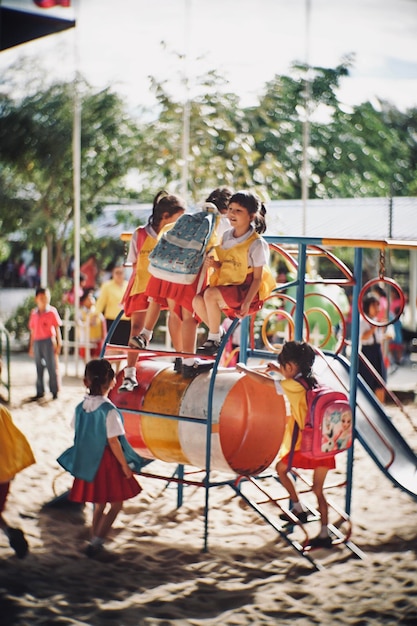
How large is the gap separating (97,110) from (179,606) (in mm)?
14113

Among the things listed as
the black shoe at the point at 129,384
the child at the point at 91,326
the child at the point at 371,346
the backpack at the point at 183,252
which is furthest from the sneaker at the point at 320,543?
the child at the point at 91,326

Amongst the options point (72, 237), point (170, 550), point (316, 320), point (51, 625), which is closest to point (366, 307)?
point (316, 320)

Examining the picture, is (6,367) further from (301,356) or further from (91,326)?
(301,356)

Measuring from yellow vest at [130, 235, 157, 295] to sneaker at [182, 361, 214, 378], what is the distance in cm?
54

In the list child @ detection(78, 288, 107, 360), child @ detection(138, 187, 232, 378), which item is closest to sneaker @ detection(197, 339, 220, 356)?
child @ detection(138, 187, 232, 378)

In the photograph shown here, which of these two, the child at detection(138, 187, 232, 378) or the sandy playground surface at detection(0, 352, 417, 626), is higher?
the child at detection(138, 187, 232, 378)

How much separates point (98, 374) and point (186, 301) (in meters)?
0.75

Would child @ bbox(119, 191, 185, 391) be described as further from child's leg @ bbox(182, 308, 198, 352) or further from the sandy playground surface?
the sandy playground surface

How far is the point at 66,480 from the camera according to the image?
6367 mm

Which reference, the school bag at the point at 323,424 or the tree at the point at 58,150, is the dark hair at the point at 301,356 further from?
the tree at the point at 58,150

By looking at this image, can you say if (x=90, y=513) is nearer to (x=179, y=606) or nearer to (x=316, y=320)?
(x=179, y=606)

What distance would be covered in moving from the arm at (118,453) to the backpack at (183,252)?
3.13 feet

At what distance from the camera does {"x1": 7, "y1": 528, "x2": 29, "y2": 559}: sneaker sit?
4.67m

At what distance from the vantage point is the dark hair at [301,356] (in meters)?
4.94
